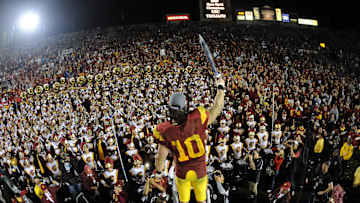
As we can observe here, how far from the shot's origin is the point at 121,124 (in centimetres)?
843

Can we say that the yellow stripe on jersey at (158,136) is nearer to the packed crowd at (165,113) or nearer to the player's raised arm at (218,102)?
the player's raised arm at (218,102)

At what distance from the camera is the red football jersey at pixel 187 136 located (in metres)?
1.79

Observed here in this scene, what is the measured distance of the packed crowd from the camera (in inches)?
196

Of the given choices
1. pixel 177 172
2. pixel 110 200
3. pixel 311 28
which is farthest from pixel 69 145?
pixel 311 28

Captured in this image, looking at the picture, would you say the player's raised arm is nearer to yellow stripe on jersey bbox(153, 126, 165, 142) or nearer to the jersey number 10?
the jersey number 10

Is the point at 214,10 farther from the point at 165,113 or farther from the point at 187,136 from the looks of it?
the point at 187,136

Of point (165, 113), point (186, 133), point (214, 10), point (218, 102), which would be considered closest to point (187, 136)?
point (186, 133)

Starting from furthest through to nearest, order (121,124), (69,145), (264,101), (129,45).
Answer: (129,45) → (264,101) → (121,124) → (69,145)

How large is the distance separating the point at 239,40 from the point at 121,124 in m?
15.7

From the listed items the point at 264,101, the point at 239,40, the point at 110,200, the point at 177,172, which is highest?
the point at 239,40

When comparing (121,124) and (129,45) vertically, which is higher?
(129,45)

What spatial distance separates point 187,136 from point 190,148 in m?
0.13

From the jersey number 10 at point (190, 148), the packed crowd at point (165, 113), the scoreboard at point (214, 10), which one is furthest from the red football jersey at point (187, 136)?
the scoreboard at point (214, 10)

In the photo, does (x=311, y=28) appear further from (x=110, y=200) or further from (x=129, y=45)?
(x=110, y=200)
